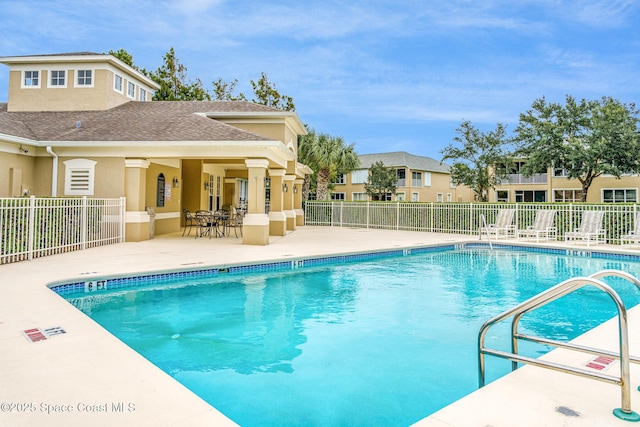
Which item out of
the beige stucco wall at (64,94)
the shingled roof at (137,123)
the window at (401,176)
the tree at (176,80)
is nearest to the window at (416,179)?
the window at (401,176)

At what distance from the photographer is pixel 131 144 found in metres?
13.1

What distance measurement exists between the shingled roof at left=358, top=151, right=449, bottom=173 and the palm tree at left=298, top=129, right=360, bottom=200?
500 inches

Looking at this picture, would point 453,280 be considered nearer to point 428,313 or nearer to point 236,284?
point 428,313

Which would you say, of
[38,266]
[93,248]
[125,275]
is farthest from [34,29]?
[125,275]

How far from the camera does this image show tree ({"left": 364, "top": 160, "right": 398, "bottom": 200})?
39594 millimetres

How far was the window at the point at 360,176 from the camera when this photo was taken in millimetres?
43562

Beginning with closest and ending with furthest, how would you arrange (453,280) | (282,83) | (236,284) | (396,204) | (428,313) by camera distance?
(428,313), (236,284), (453,280), (396,204), (282,83)

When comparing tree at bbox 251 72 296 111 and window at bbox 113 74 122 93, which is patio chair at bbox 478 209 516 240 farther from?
tree at bbox 251 72 296 111

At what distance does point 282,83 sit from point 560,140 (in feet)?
67.7

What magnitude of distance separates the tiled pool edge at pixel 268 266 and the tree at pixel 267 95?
72.3 ft

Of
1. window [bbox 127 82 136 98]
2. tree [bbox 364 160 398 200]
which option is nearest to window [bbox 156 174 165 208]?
window [bbox 127 82 136 98]

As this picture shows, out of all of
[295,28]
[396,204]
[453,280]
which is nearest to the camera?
[453,280]

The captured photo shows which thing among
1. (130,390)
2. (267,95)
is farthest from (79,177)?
(267,95)

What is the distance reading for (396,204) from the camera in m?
22.3
